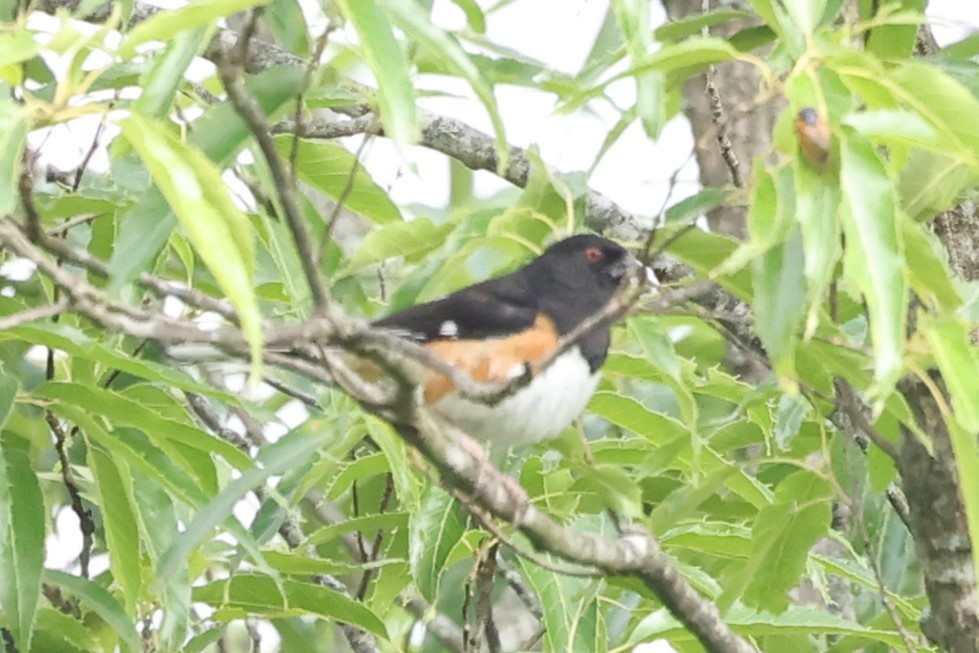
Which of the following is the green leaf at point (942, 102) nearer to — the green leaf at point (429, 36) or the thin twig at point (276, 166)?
the green leaf at point (429, 36)

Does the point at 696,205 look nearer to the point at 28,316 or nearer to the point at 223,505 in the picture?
the point at 223,505

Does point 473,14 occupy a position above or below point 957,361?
above

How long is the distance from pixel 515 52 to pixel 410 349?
1.92 ft

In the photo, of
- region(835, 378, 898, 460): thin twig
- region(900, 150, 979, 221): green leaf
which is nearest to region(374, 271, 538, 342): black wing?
region(835, 378, 898, 460): thin twig

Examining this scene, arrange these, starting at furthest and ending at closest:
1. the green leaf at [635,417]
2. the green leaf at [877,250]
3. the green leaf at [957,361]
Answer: the green leaf at [635,417] → the green leaf at [957,361] → the green leaf at [877,250]

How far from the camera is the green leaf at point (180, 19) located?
2.96ft

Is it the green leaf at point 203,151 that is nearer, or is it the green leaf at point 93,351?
the green leaf at point 203,151

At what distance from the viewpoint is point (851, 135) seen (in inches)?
42.6

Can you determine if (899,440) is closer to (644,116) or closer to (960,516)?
(960,516)

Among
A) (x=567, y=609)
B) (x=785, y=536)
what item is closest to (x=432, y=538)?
(x=567, y=609)

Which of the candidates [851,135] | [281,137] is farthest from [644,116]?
[281,137]

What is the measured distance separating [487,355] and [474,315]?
3.2 inches

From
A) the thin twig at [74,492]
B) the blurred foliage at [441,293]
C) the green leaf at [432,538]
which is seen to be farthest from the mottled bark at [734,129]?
the thin twig at [74,492]

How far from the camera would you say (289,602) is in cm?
212
